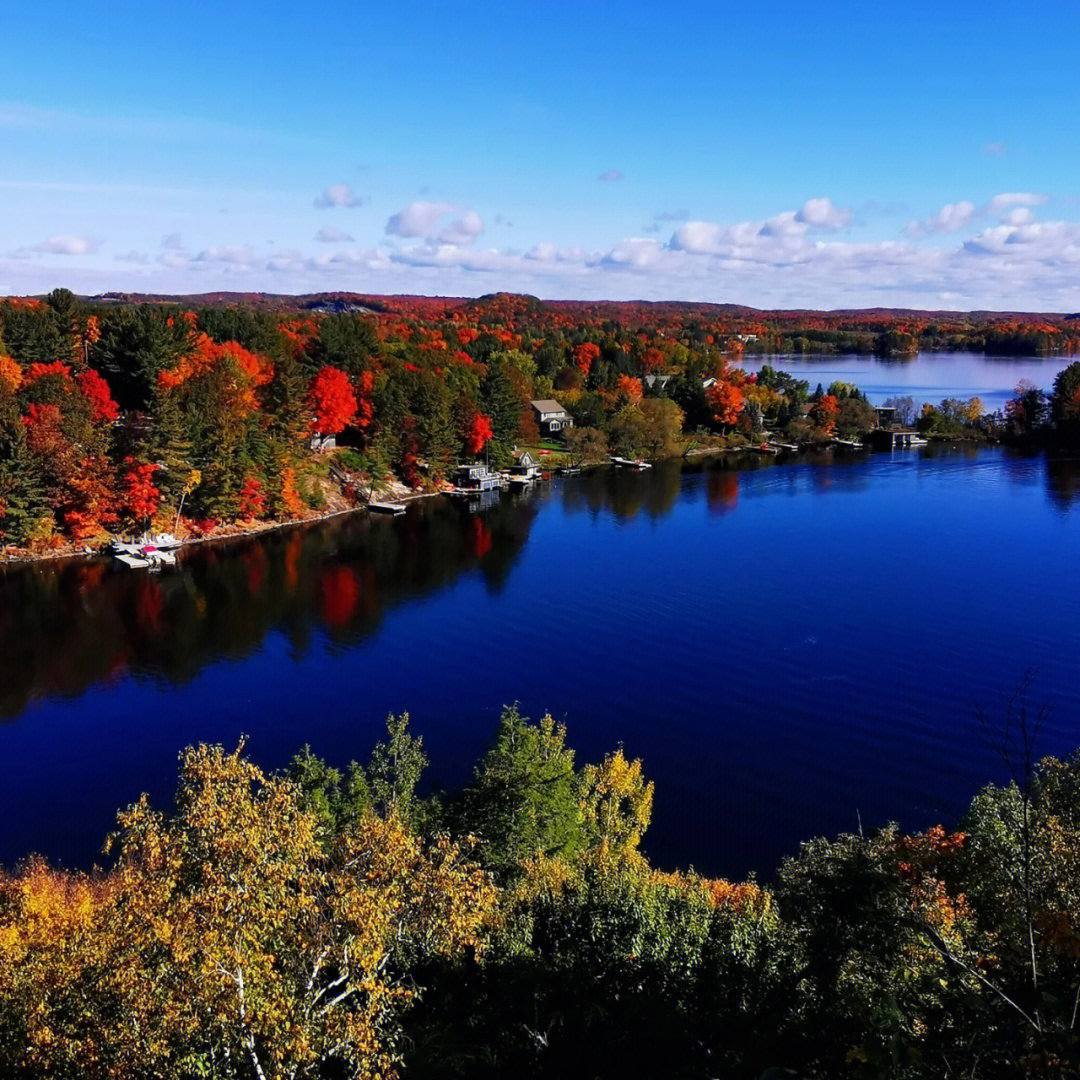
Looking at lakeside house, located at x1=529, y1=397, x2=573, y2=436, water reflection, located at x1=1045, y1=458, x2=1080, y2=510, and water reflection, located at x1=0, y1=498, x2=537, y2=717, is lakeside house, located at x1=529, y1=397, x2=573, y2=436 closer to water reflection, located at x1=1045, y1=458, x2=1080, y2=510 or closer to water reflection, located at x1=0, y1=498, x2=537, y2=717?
water reflection, located at x1=0, y1=498, x2=537, y2=717

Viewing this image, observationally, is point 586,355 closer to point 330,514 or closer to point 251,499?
point 330,514

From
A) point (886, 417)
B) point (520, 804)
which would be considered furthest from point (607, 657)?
point (886, 417)

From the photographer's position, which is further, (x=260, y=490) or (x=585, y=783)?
(x=260, y=490)

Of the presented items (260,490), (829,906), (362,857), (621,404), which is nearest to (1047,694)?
(829,906)

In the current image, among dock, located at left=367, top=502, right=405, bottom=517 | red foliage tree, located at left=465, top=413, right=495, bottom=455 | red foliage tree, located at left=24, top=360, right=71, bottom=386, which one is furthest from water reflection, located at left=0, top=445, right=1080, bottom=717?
red foliage tree, located at left=24, top=360, right=71, bottom=386

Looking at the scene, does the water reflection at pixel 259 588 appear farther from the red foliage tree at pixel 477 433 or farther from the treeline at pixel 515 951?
the treeline at pixel 515 951

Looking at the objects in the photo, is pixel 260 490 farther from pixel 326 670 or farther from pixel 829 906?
pixel 829 906
